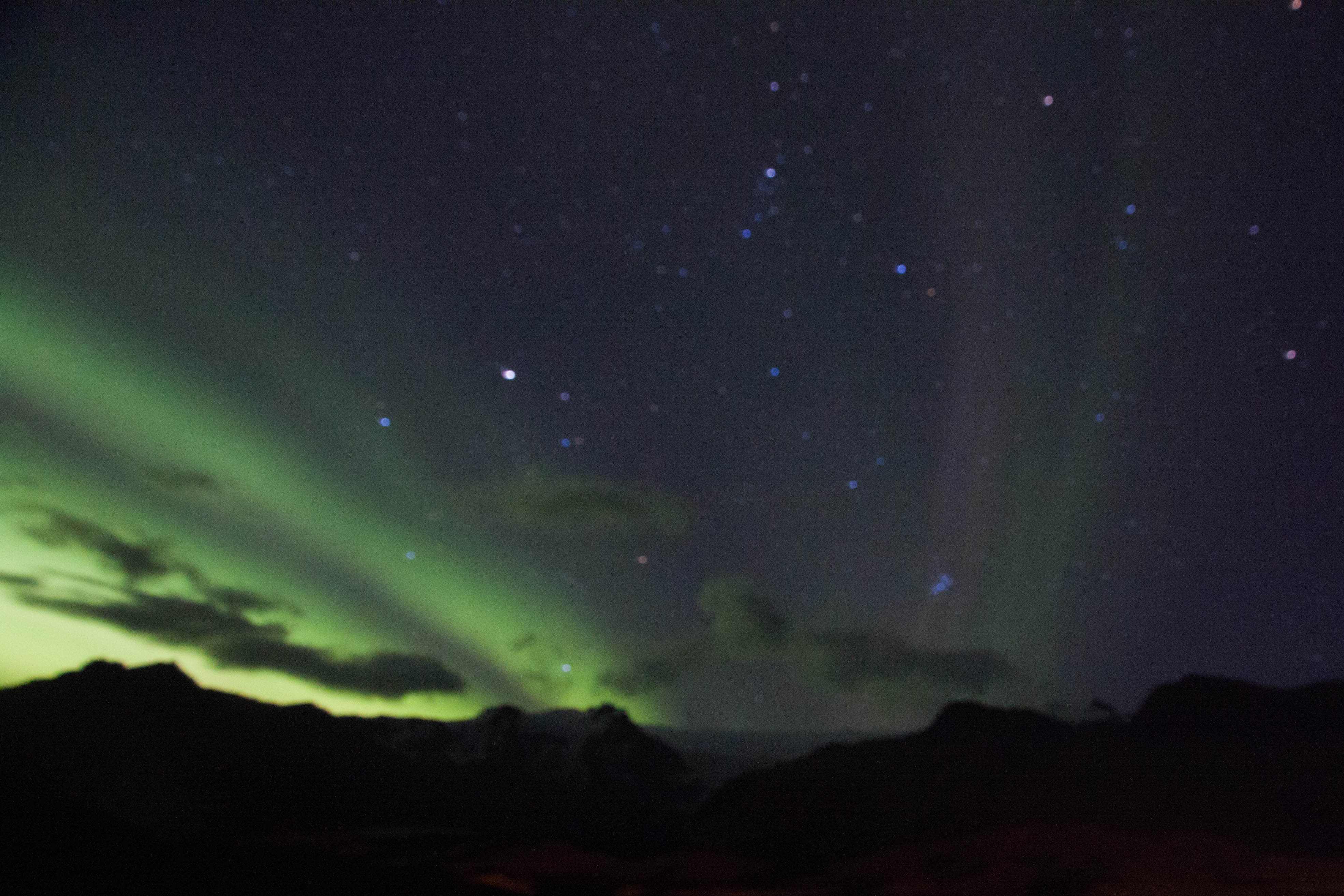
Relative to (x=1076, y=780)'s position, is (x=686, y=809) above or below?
below

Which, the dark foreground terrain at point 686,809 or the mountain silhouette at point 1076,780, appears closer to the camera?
the dark foreground terrain at point 686,809

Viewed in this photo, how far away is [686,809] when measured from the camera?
78562 mm

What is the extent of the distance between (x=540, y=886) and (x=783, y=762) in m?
39.4

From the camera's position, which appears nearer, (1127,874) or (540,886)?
(1127,874)

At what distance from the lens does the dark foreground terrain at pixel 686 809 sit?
72.4 ft

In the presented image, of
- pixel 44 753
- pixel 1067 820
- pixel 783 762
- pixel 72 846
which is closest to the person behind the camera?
pixel 72 846

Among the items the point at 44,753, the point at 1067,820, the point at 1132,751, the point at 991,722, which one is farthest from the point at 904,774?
the point at 44,753

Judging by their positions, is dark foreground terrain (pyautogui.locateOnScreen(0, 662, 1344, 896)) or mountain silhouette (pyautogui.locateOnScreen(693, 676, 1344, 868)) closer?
dark foreground terrain (pyautogui.locateOnScreen(0, 662, 1344, 896))

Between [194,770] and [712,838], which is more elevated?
[194,770]

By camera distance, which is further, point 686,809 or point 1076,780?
point 686,809

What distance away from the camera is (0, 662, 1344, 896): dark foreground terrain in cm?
2208

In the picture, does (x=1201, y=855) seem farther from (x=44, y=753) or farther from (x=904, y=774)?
(x=44, y=753)

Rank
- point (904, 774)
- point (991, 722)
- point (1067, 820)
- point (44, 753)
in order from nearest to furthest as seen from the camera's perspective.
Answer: point (1067, 820), point (44, 753), point (904, 774), point (991, 722)

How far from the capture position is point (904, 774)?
51500 mm
